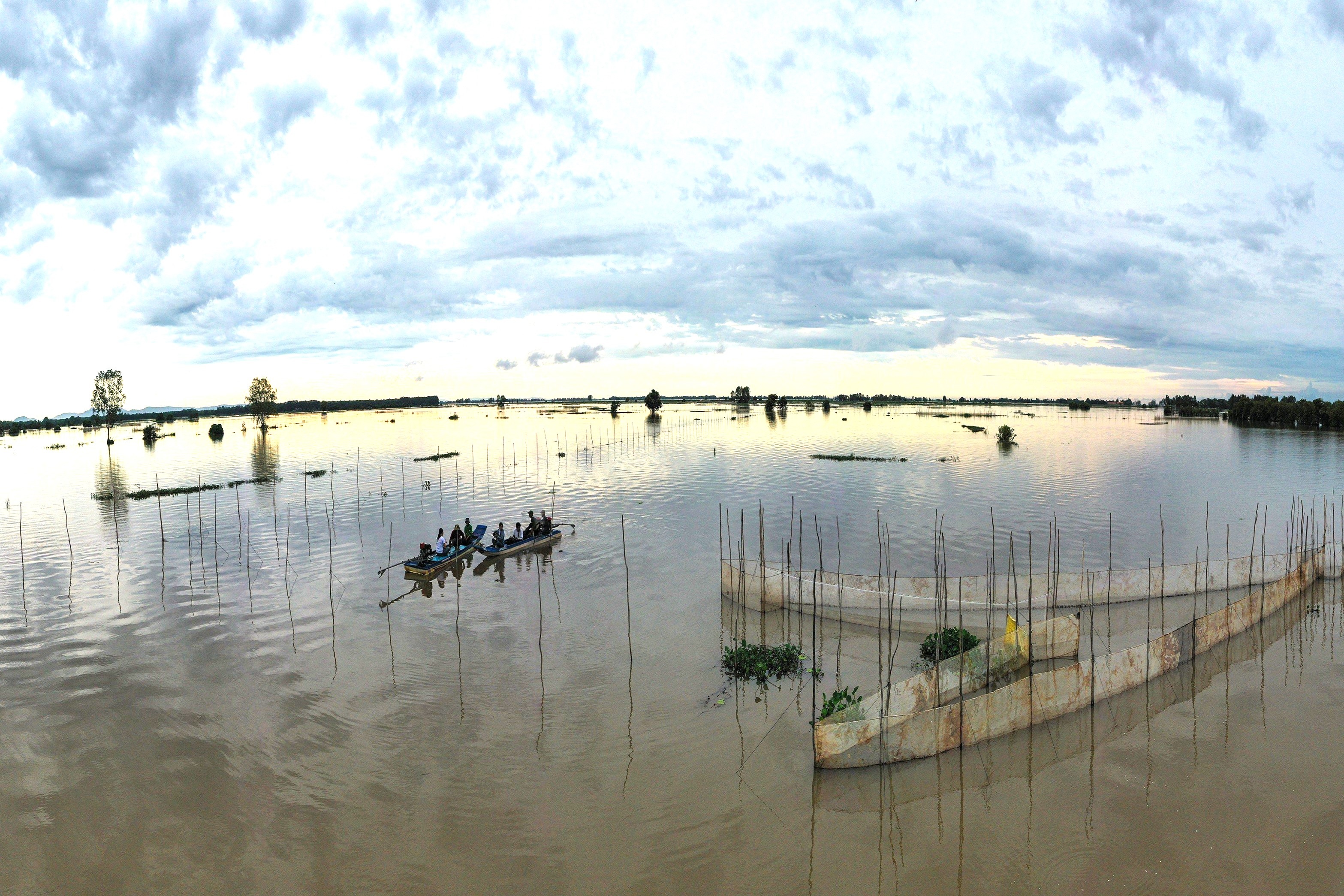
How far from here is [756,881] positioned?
330 inches

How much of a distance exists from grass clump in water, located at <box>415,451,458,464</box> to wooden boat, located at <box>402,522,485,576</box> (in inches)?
1305

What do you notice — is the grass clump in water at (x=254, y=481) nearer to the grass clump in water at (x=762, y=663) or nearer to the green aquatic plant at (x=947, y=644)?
the grass clump in water at (x=762, y=663)

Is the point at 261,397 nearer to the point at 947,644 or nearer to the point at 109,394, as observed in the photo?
the point at 109,394

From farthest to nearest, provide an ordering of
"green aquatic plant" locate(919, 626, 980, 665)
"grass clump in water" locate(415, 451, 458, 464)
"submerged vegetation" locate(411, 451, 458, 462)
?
"grass clump in water" locate(415, 451, 458, 464) → "submerged vegetation" locate(411, 451, 458, 462) → "green aquatic plant" locate(919, 626, 980, 665)

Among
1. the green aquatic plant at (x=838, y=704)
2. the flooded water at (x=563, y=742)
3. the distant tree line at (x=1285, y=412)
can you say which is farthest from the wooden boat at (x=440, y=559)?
the distant tree line at (x=1285, y=412)

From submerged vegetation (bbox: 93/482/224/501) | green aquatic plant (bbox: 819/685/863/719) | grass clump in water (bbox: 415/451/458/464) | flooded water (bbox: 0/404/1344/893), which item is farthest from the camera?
grass clump in water (bbox: 415/451/458/464)

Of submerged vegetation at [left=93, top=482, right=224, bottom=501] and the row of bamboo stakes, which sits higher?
submerged vegetation at [left=93, top=482, right=224, bottom=501]

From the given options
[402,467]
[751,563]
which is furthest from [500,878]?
[402,467]

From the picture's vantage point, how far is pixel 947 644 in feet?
47.0

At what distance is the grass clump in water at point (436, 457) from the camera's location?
55562 mm

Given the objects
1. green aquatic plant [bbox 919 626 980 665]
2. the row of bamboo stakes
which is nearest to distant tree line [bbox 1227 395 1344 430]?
the row of bamboo stakes

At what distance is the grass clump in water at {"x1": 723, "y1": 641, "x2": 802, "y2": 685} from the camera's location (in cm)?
1395

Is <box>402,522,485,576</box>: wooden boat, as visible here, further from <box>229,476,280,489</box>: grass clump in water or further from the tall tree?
the tall tree

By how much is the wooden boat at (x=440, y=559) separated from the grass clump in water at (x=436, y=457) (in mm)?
33157
